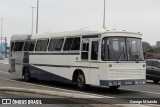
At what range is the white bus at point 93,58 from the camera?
18281mm

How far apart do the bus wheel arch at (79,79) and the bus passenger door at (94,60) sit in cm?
76

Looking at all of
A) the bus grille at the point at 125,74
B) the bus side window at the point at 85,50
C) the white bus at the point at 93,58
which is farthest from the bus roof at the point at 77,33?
the bus grille at the point at 125,74

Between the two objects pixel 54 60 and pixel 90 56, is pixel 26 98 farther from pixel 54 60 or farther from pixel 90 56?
pixel 54 60

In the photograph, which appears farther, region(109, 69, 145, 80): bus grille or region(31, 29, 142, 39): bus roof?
region(31, 29, 142, 39): bus roof

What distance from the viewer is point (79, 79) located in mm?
19906

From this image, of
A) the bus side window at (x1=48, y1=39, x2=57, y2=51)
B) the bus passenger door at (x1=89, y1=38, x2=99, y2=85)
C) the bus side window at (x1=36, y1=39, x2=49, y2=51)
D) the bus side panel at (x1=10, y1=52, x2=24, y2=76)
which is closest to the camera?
the bus passenger door at (x1=89, y1=38, x2=99, y2=85)

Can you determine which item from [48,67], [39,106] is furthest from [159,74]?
[39,106]

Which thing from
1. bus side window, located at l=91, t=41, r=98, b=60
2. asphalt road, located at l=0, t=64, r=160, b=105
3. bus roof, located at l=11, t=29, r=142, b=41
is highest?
bus roof, located at l=11, t=29, r=142, b=41

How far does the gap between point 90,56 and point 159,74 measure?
892 centimetres

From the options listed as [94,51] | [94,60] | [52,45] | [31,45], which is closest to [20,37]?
[31,45]

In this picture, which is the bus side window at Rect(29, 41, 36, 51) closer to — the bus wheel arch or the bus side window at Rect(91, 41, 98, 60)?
the bus wheel arch

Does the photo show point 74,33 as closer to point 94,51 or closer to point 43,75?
point 94,51

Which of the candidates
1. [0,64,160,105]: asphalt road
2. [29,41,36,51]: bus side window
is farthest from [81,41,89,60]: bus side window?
[29,41,36,51]: bus side window

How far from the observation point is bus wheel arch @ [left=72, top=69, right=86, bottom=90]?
19562mm
